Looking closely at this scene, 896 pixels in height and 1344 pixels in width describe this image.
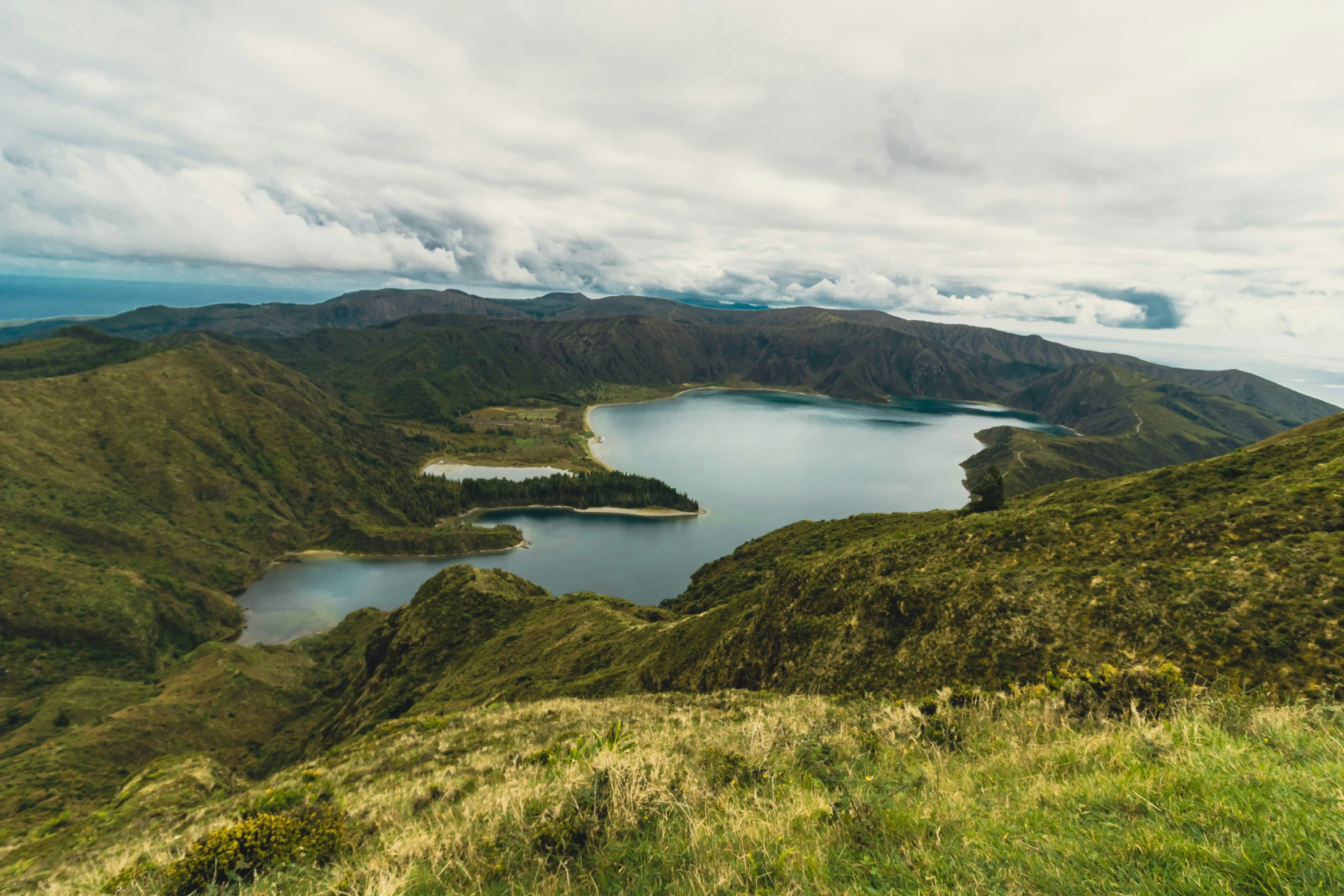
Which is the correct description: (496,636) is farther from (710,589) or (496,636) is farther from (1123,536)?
(1123,536)

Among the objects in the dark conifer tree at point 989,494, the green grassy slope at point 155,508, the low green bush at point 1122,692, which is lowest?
the green grassy slope at point 155,508

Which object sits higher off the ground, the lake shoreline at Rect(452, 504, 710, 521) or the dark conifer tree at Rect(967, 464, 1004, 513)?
the dark conifer tree at Rect(967, 464, 1004, 513)

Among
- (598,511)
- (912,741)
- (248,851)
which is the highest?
(912,741)

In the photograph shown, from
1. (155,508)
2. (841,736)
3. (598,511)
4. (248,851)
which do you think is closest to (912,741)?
(841,736)

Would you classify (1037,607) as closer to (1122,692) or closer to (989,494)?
(1122,692)

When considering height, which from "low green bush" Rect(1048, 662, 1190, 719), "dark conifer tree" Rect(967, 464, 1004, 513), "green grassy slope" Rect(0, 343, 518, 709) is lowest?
"green grassy slope" Rect(0, 343, 518, 709)

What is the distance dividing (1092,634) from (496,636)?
50857 millimetres

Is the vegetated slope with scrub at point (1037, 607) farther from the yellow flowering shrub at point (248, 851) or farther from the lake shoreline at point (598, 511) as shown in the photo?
the lake shoreline at point (598, 511)

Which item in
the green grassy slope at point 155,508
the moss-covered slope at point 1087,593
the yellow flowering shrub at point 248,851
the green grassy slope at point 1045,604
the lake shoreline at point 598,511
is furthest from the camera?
the lake shoreline at point 598,511

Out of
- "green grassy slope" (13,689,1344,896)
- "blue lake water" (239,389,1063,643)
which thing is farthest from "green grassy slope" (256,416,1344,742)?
"blue lake water" (239,389,1063,643)

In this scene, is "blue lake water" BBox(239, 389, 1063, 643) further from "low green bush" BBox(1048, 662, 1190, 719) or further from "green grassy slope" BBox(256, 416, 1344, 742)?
"low green bush" BBox(1048, 662, 1190, 719)

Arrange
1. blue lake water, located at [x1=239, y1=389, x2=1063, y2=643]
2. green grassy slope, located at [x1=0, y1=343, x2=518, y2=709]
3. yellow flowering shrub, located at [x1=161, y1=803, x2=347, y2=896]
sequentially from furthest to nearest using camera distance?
1. blue lake water, located at [x1=239, y1=389, x2=1063, y2=643]
2. green grassy slope, located at [x1=0, y1=343, x2=518, y2=709]
3. yellow flowering shrub, located at [x1=161, y1=803, x2=347, y2=896]

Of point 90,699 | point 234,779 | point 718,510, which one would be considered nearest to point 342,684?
point 90,699

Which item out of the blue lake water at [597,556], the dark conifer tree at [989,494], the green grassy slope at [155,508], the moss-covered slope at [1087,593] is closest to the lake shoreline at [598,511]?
the blue lake water at [597,556]
